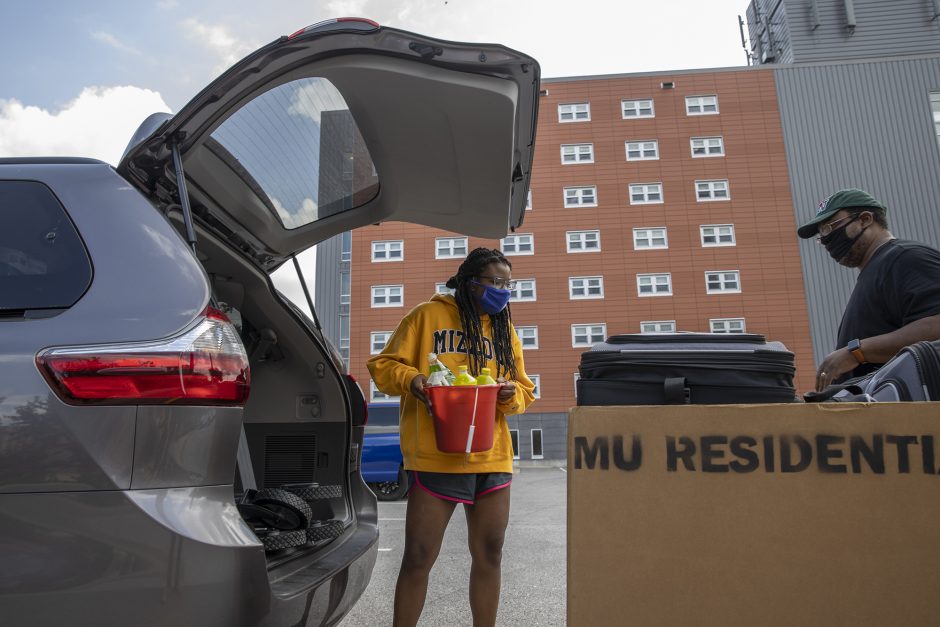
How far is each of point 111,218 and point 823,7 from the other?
41.1m

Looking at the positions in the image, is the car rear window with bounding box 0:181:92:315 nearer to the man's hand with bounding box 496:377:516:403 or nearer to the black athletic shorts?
the black athletic shorts

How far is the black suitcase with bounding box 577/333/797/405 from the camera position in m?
1.62

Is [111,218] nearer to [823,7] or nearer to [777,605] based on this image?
[777,605]

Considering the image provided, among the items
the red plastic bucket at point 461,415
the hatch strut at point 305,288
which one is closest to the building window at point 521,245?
the hatch strut at point 305,288

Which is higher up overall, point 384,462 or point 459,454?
point 459,454


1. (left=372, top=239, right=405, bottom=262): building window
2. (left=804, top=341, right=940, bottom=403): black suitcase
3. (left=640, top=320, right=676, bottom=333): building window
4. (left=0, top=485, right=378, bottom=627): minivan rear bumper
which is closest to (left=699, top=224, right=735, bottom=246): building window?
(left=640, top=320, right=676, bottom=333): building window

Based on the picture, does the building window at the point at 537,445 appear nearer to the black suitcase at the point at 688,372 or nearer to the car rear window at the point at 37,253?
the black suitcase at the point at 688,372

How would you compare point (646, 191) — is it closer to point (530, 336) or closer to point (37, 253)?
point (530, 336)

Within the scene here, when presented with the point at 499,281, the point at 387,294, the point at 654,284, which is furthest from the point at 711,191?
the point at 499,281

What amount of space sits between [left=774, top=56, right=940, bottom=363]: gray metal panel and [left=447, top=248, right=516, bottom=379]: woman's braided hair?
112ft

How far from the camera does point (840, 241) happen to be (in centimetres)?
249

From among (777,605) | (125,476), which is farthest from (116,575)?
(777,605)

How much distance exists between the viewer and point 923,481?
4.25 feet

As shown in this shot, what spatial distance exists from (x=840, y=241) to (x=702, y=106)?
36.8m
